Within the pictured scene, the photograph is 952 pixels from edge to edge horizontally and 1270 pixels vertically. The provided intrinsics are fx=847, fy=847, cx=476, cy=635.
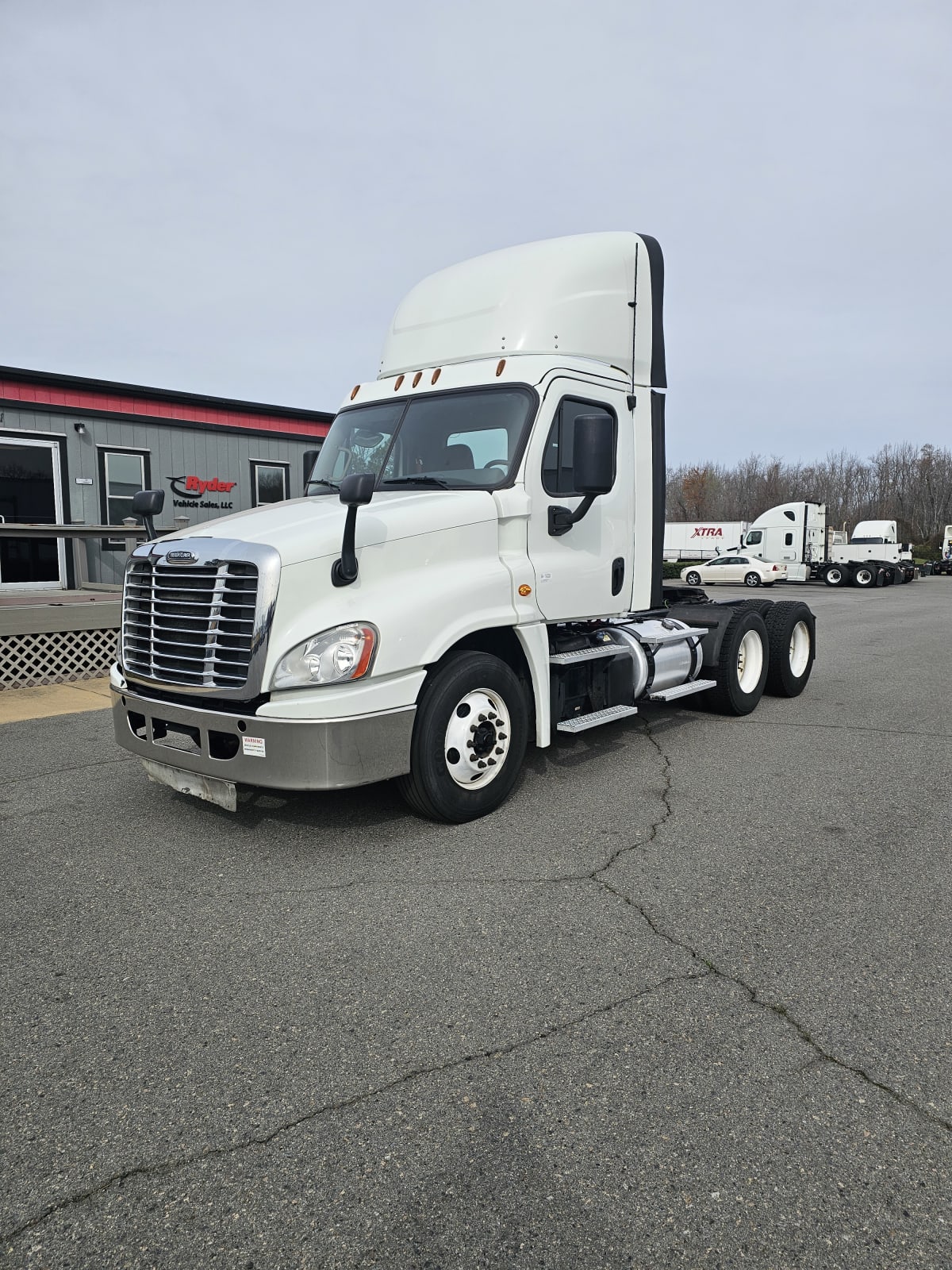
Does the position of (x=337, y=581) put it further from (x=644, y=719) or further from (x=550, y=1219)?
(x=644, y=719)

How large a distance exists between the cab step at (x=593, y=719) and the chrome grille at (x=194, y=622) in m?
2.19

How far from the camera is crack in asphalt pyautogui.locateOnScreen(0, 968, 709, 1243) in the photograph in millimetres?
2145

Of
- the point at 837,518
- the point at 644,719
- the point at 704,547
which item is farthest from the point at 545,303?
the point at 837,518

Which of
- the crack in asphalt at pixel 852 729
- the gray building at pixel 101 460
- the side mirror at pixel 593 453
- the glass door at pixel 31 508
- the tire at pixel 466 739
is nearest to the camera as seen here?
the tire at pixel 466 739

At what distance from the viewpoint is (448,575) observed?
188 inches

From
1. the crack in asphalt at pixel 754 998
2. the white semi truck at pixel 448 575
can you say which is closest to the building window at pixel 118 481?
the white semi truck at pixel 448 575

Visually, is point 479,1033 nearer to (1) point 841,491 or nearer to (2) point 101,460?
(2) point 101,460

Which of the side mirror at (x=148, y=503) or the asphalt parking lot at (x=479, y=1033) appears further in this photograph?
the side mirror at (x=148, y=503)

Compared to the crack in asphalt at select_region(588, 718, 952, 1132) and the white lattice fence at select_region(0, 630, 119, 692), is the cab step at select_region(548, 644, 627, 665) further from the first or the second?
the white lattice fence at select_region(0, 630, 119, 692)

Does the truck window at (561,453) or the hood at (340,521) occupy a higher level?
the truck window at (561,453)

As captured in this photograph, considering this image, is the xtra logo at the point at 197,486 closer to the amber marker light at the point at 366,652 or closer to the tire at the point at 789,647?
the tire at the point at 789,647

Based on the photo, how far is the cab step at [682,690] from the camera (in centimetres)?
688

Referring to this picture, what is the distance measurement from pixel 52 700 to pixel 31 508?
23.5ft

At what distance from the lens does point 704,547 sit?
175 feet
